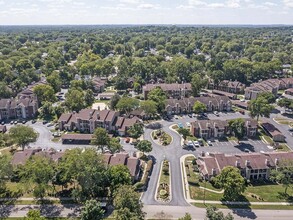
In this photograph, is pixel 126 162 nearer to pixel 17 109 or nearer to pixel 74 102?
pixel 74 102

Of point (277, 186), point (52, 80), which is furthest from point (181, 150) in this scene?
point (52, 80)

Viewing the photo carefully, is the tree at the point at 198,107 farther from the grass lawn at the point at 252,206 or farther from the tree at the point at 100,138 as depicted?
the grass lawn at the point at 252,206

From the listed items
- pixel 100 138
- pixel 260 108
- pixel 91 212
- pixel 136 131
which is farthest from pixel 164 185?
pixel 260 108

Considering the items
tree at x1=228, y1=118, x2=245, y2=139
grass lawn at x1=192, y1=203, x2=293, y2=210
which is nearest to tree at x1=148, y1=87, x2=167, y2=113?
tree at x1=228, y1=118, x2=245, y2=139

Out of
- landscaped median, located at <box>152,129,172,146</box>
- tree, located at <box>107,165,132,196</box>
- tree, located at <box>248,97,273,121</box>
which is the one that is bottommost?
landscaped median, located at <box>152,129,172,146</box>

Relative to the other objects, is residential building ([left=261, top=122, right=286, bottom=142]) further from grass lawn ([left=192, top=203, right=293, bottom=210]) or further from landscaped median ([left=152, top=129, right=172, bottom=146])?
grass lawn ([left=192, top=203, right=293, bottom=210])

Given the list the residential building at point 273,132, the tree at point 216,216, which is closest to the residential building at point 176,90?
the residential building at point 273,132

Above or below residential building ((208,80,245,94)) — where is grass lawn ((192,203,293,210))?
below
